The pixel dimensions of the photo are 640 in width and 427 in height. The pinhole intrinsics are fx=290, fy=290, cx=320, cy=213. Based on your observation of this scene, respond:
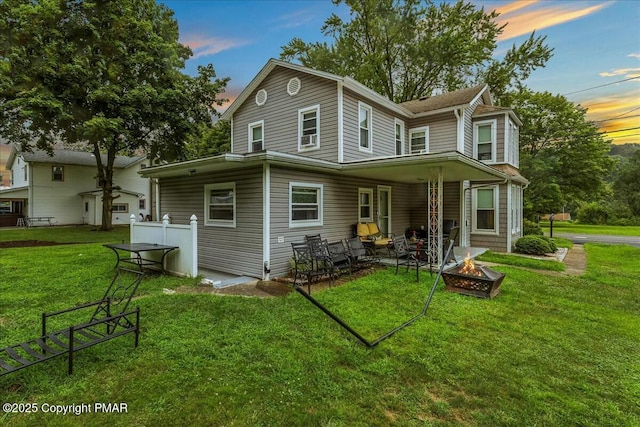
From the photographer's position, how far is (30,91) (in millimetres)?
13492

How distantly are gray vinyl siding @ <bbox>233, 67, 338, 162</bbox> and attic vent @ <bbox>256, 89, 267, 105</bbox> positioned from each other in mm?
123

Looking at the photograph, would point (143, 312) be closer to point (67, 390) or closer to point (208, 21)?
point (67, 390)

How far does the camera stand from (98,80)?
1547 cm

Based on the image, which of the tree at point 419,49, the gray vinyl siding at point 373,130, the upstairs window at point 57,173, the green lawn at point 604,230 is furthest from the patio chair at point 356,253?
the upstairs window at point 57,173

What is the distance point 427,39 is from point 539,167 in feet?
34.6

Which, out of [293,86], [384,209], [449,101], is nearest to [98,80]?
[293,86]

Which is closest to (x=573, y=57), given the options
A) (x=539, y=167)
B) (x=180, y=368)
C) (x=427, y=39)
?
(x=539, y=167)

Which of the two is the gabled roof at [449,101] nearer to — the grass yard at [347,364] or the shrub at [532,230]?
the shrub at [532,230]

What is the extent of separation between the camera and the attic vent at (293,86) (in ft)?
32.6

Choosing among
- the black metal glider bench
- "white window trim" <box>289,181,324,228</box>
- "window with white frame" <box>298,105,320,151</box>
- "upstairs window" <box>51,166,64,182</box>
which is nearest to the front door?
"window with white frame" <box>298,105,320,151</box>

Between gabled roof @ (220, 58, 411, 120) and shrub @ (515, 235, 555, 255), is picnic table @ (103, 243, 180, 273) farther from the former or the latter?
shrub @ (515, 235, 555, 255)

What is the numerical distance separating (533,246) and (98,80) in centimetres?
2196

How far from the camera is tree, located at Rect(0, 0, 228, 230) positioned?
543 inches

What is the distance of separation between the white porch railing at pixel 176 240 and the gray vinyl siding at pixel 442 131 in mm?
9378
